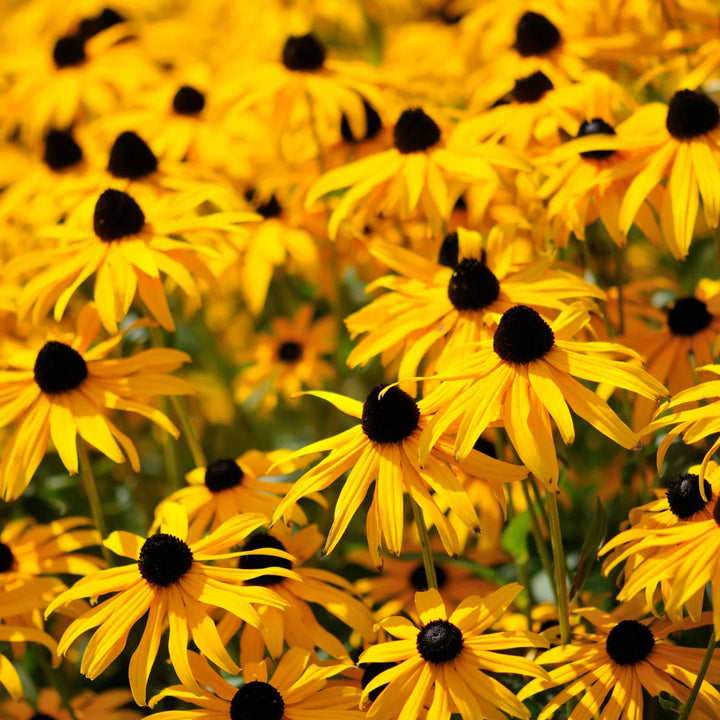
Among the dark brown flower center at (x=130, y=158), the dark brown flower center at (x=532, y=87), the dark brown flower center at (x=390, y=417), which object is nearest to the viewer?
the dark brown flower center at (x=390, y=417)

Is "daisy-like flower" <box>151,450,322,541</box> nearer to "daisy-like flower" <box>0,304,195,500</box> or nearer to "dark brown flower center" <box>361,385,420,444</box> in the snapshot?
"daisy-like flower" <box>0,304,195,500</box>

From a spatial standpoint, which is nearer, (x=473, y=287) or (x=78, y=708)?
(x=473, y=287)

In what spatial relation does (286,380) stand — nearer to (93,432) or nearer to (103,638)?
(93,432)

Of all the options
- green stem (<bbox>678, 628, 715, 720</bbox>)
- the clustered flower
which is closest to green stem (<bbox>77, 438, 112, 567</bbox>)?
the clustered flower

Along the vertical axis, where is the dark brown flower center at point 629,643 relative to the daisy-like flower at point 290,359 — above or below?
above

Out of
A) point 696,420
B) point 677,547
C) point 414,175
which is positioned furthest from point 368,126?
point 677,547

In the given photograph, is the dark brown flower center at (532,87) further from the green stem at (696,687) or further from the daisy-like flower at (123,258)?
the green stem at (696,687)

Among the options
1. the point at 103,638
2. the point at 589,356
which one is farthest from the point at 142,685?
the point at 589,356

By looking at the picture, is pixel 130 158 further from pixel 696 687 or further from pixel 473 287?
pixel 696 687

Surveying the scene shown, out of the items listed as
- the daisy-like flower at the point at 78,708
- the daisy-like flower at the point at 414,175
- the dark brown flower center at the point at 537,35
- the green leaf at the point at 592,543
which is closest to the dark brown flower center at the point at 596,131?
the daisy-like flower at the point at 414,175
